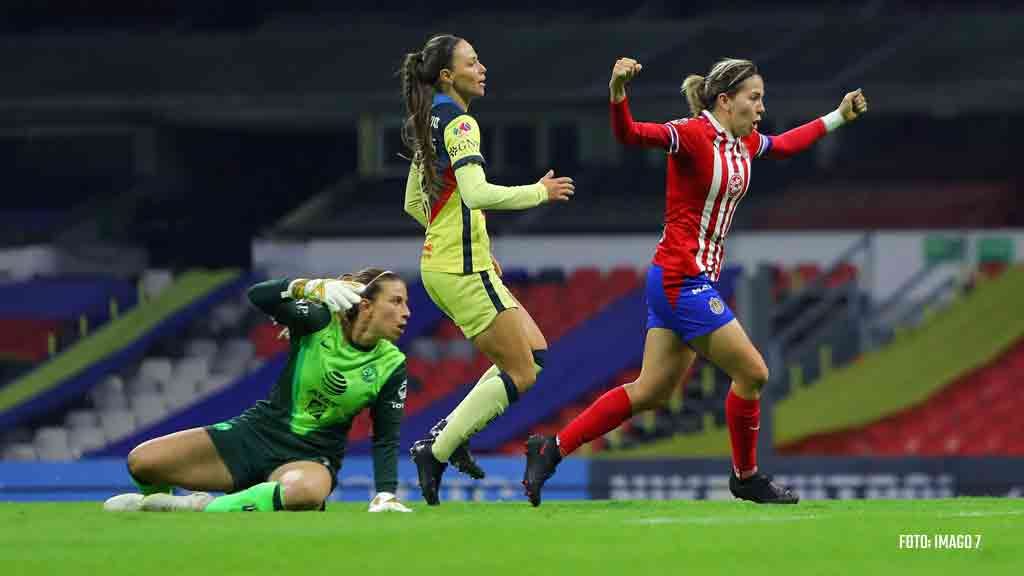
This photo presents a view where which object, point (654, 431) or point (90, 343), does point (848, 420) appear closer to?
point (654, 431)

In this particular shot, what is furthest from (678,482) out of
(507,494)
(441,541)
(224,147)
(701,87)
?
(224,147)

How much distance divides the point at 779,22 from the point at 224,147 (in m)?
8.27

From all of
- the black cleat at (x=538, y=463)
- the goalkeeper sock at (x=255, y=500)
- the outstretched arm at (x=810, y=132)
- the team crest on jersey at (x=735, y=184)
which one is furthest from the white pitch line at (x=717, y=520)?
the outstretched arm at (x=810, y=132)

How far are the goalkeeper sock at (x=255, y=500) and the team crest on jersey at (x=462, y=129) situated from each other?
166 centimetres

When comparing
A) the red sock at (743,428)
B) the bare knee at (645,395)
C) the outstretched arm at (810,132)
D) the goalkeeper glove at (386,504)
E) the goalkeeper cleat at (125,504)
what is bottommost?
the goalkeeper cleat at (125,504)

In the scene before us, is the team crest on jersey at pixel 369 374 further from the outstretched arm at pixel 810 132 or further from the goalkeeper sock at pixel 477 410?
the outstretched arm at pixel 810 132

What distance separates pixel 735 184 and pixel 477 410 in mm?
1457

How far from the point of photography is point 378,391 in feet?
31.0

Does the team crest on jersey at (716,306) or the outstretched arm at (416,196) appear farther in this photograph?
the outstretched arm at (416,196)

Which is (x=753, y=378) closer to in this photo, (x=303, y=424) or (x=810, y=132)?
(x=810, y=132)

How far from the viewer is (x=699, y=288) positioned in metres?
9.30

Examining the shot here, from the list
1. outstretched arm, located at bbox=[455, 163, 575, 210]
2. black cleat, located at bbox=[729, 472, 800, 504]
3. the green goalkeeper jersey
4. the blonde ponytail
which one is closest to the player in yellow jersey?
outstretched arm, located at bbox=[455, 163, 575, 210]

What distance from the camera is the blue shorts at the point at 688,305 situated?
364 inches

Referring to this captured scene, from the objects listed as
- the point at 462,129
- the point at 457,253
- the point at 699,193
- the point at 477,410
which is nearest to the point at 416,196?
the point at 457,253
